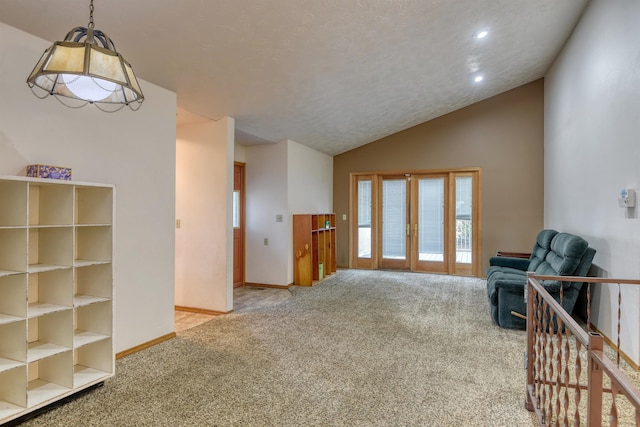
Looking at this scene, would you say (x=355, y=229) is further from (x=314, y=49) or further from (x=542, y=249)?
(x=314, y=49)

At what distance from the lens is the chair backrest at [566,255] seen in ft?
11.6

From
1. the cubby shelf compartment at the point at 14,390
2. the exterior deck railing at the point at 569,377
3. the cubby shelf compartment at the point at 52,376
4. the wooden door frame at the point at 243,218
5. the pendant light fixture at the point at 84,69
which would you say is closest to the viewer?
the exterior deck railing at the point at 569,377

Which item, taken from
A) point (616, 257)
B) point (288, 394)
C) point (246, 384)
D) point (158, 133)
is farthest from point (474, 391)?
point (158, 133)

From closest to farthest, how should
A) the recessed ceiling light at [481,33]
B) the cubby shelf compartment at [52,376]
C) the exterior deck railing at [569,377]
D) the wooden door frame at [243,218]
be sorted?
the exterior deck railing at [569,377] → the cubby shelf compartment at [52,376] → the recessed ceiling light at [481,33] → the wooden door frame at [243,218]

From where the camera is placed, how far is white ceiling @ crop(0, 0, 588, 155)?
256 centimetres

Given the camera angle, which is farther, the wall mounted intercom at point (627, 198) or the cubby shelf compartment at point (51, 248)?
the wall mounted intercom at point (627, 198)

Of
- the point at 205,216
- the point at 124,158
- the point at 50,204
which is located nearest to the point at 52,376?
the point at 50,204

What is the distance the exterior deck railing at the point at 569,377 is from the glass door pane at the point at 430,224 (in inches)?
151

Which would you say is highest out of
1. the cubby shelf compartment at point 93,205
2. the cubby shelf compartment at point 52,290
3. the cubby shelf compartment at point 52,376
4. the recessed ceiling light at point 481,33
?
the recessed ceiling light at point 481,33

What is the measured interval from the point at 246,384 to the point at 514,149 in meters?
6.15

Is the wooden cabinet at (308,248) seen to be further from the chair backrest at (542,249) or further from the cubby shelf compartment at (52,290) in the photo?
the cubby shelf compartment at (52,290)

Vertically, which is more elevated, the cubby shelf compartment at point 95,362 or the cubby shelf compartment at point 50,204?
the cubby shelf compartment at point 50,204

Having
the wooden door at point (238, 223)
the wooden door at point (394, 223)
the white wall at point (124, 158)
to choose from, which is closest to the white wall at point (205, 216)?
the white wall at point (124, 158)

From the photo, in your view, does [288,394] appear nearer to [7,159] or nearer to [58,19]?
[7,159]
